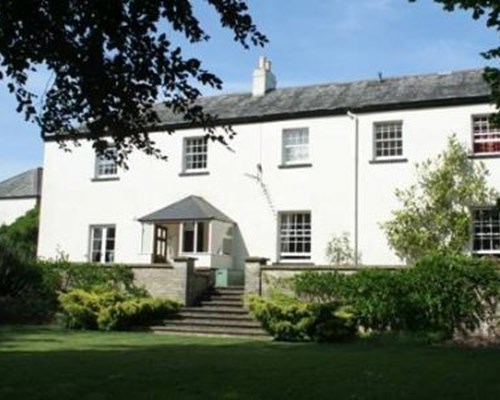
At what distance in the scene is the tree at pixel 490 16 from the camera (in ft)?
39.0

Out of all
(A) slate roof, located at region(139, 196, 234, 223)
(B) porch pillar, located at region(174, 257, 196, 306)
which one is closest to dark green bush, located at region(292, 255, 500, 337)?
(B) porch pillar, located at region(174, 257, 196, 306)

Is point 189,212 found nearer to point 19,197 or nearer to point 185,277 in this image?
point 185,277

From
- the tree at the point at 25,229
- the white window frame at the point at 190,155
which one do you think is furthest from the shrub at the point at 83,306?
the tree at the point at 25,229

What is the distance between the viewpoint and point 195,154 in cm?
2972

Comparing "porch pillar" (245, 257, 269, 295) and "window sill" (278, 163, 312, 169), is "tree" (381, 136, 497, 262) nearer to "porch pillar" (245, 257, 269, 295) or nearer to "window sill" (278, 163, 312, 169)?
"window sill" (278, 163, 312, 169)

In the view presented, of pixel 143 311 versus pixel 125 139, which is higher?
pixel 125 139

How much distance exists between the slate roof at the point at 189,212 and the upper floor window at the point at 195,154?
1291 millimetres

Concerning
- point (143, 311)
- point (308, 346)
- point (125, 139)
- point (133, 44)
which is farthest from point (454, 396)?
point (143, 311)

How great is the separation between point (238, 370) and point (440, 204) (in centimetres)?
1447

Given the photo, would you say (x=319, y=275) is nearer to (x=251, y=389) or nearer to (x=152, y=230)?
(x=152, y=230)

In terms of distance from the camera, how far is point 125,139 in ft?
29.1

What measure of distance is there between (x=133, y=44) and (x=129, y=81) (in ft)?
1.23

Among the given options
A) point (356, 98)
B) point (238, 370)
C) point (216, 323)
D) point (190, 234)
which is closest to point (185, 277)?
point (216, 323)

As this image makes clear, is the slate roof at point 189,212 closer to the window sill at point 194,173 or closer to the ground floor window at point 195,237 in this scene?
the ground floor window at point 195,237
